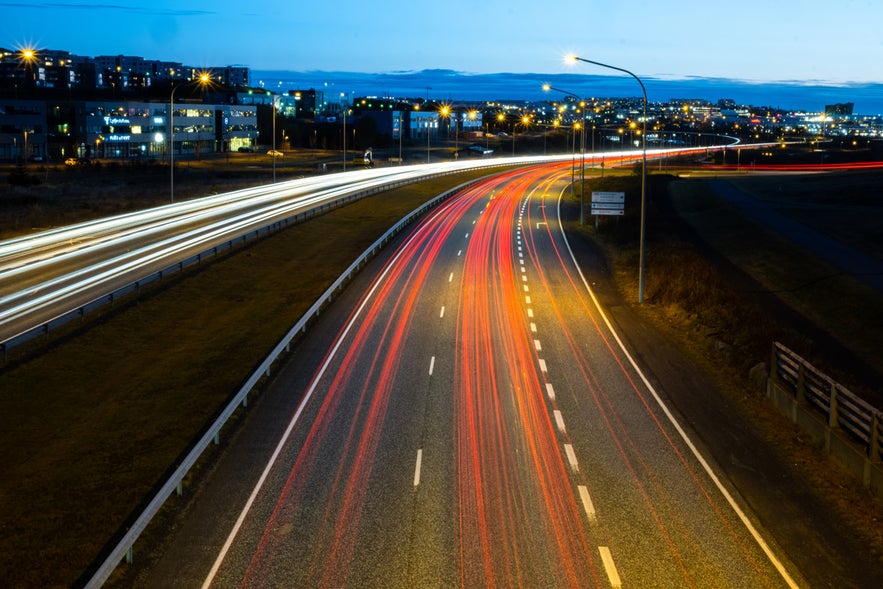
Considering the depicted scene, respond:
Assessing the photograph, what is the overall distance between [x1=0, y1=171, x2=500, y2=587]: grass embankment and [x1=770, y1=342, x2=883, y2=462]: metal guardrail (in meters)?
13.1

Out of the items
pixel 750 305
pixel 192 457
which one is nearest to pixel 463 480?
pixel 192 457

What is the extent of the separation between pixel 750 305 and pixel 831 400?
53.9 feet

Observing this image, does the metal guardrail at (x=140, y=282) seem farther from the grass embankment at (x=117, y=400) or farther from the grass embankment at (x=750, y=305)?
the grass embankment at (x=750, y=305)

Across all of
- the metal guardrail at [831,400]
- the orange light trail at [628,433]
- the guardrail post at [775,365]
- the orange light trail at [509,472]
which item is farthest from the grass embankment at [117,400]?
the guardrail post at [775,365]

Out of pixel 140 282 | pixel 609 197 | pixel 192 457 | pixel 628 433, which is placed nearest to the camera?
pixel 192 457

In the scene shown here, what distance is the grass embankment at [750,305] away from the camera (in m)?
15.7

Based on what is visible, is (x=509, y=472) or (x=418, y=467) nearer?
(x=509, y=472)

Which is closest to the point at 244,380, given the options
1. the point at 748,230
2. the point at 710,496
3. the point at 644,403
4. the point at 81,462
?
the point at 81,462

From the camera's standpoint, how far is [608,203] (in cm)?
4941

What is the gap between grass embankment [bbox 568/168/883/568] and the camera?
15.7m

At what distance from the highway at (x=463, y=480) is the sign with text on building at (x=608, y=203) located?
78.5 feet

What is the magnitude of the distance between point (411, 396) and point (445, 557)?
791 centimetres

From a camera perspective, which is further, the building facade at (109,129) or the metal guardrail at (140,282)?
the building facade at (109,129)

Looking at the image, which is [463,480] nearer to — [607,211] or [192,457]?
[192,457]
